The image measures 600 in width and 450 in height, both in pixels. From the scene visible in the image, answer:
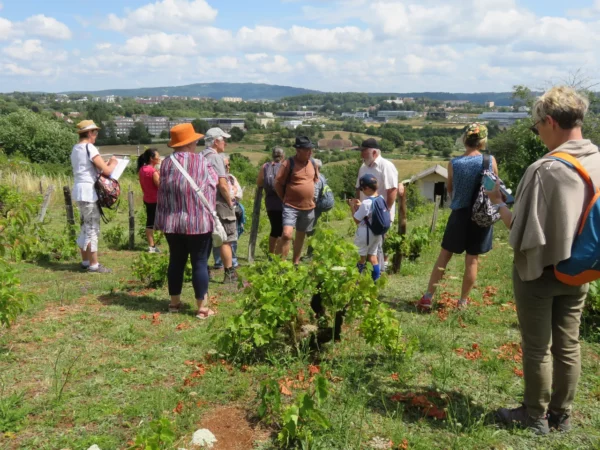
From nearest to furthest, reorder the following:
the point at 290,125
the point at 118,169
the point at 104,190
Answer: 1. the point at 104,190
2. the point at 118,169
3. the point at 290,125

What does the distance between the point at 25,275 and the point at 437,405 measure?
574cm

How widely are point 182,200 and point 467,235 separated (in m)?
2.71

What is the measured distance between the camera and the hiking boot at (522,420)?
3.00 m

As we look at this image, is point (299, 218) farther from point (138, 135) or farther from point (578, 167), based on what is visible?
point (138, 135)

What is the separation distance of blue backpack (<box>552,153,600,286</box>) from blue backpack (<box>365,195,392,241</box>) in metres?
2.92

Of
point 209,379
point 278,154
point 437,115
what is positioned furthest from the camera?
point 437,115

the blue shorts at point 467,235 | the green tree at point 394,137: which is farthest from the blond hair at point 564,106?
the green tree at point 394,137

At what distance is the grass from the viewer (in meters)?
3.00

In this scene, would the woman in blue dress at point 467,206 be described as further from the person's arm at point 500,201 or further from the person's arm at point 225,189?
the person's arm at point 225,189

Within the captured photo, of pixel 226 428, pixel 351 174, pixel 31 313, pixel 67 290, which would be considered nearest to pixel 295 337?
pixel 226 428

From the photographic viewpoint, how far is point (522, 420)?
3064 mm

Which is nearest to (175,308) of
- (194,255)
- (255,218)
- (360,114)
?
(194,255)

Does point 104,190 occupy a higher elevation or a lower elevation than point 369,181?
lower

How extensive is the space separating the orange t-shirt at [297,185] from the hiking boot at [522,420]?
3.74 meters
